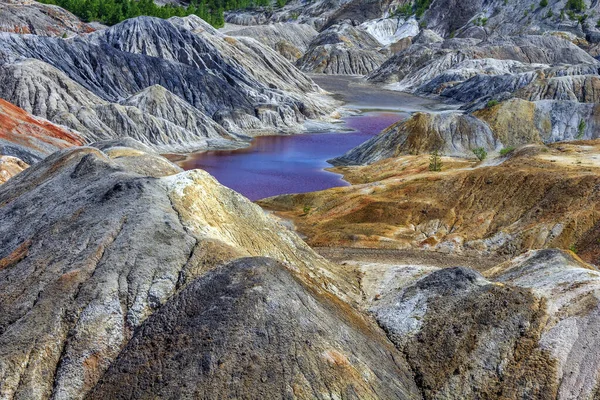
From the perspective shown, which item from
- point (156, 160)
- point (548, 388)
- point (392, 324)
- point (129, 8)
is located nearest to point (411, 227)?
point (156, 160)

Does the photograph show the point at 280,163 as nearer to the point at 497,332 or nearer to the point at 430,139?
the point at 430,139

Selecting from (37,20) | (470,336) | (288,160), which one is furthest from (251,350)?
(37,20)

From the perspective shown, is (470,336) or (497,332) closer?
(497,332)

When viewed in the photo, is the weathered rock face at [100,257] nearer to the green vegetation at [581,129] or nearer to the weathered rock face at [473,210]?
the weathered rock face at [473,210]

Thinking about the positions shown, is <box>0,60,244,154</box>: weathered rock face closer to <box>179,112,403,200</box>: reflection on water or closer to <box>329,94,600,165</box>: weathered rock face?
<box>179,112,403,200</box>: reflection on water

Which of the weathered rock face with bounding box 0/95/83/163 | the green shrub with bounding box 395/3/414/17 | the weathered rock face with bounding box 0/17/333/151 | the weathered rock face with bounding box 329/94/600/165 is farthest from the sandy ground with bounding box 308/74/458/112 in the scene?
the weathered rock face with bounding box 0/95/83/163

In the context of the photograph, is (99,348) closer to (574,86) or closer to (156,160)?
(156,160)
